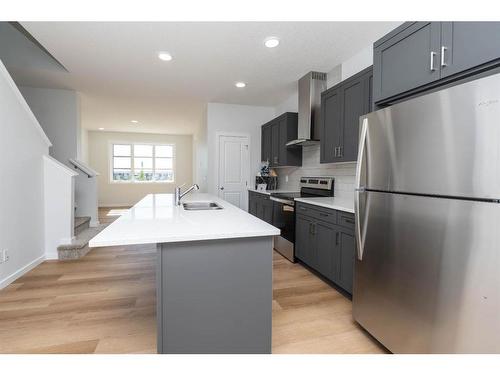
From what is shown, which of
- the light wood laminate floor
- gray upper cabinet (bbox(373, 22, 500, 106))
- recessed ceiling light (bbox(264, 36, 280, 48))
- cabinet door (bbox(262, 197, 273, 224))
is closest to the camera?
gray upper cabinet (bbox(373, 22, 500, 106))

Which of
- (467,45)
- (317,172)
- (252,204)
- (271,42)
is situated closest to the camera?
(467,45)

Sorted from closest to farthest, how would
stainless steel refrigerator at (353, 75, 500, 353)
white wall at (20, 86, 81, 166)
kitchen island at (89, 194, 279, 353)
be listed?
1. stainless steel refrigerator at (353, 75, 500, 353)
2. kitchen island at (89, 194, 279, 353)
3. white wall at (20, 86, 81, 166)

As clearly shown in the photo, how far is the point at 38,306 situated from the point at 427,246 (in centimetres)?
306

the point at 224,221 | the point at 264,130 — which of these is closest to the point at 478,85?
the point at 224,221

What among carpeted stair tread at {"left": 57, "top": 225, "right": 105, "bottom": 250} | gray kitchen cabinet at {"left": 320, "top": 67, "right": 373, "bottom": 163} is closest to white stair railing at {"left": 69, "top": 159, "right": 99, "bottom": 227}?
carpeted stair tread at {"left": 57, "top": 225, "right": 105, "bottom": 250}

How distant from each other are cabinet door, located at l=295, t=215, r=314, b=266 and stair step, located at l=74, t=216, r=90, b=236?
11.5ft

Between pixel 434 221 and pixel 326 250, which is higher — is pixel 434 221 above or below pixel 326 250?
above

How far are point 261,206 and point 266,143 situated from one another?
141 cm

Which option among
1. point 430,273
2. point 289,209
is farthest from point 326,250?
point 430,273

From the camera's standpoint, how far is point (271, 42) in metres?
2.75

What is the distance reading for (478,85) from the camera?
110 cm

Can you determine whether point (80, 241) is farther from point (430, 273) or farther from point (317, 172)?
point (430, 273)

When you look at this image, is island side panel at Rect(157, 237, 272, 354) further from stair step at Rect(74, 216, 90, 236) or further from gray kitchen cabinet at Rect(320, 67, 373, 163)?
stair step at Rect(74, 216, 90, 236)

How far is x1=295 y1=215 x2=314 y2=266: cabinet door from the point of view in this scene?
116 inches
